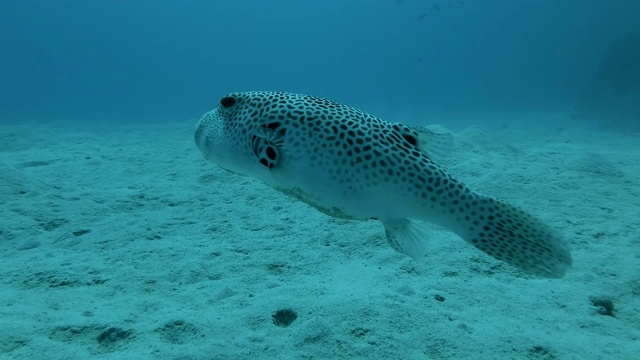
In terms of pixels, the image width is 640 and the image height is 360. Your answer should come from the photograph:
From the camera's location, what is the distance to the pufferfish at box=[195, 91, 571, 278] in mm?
2160

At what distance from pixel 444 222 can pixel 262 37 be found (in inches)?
5806

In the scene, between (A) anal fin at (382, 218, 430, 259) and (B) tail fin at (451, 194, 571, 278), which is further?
(A) anal fin at (382, 218, 430, 259)

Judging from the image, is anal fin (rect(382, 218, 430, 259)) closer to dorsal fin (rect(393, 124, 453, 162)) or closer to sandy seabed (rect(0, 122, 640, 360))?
dorsal fin (rect(393, 124, 453, 162))

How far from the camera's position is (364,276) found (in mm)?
3967

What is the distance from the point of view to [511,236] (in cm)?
220

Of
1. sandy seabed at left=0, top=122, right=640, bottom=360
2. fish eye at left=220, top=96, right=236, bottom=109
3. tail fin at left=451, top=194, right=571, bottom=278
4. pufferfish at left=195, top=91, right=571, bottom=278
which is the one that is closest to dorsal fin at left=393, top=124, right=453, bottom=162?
pufferfish at left=195, top=91, right=571, bottom=278

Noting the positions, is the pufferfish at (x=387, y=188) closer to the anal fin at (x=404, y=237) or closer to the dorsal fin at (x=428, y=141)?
the anal fin at (x=404, y=237)

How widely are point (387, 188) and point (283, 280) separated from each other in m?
2.12

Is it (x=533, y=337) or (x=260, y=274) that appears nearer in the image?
(x=533, y=337)

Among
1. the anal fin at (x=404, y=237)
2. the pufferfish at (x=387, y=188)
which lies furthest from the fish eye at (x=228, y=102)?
the anal fin at (x=404, y=237)

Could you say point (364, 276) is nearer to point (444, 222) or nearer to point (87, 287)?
point (444, 222)

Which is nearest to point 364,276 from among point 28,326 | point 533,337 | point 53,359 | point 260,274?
point 260,274

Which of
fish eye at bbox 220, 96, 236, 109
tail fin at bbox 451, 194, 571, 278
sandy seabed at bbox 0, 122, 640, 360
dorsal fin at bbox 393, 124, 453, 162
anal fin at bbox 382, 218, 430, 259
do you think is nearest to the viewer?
tail fin at bbox 451, 194, 571, 278

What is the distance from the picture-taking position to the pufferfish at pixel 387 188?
7.09 ft
